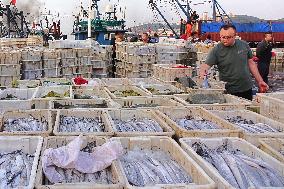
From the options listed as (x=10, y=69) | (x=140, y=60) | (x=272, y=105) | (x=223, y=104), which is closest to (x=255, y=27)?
(x=140, y=60)

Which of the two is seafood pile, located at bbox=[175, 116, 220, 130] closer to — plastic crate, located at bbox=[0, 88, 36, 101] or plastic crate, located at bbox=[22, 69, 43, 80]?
plastic crate, located at bbox=[0, 88, 36, 101]

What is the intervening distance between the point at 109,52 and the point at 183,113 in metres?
9.44

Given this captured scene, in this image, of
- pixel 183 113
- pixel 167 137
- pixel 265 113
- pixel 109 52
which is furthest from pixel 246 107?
pixel 109 52

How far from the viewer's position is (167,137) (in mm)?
4484

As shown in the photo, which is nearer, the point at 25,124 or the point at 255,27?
the point at 25,124

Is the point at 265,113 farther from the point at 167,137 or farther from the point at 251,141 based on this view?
the point at 167,137

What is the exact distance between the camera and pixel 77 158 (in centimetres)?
372

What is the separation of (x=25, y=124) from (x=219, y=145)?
2409 millimetres

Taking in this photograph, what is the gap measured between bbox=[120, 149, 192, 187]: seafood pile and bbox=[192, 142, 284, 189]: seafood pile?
33 cm

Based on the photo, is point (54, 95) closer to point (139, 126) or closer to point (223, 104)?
point (139, 126)

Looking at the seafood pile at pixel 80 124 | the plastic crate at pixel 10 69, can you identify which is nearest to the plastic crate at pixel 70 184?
the seafood pile at pixel 80 124

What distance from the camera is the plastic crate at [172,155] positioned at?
3193mm

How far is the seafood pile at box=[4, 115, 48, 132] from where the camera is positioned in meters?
5.03

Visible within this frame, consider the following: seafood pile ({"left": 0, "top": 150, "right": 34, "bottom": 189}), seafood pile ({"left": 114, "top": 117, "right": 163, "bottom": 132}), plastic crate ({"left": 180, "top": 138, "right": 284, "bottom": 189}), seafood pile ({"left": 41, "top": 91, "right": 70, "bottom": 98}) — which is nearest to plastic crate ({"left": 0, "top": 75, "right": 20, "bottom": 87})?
seafood pile ({"left": 41, "top": 91, "right": 70, "bottom": 98})
